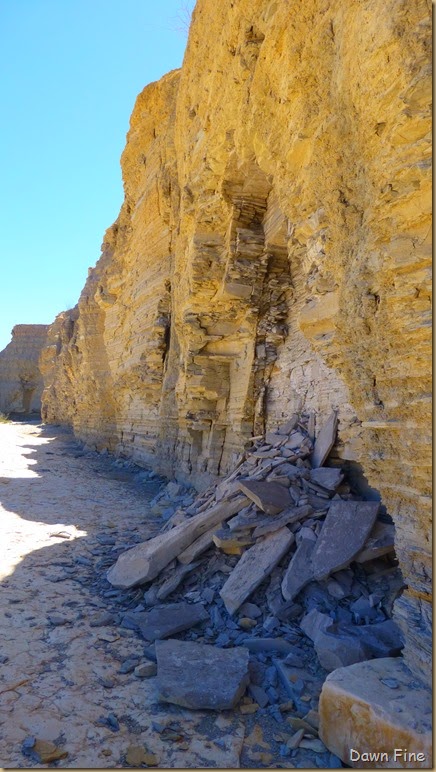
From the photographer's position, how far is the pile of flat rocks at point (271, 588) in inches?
112

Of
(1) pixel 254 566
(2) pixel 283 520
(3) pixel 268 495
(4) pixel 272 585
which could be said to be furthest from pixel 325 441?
(4) pixel 272 585

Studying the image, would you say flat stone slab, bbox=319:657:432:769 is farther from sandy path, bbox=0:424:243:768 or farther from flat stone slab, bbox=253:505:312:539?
flat stone slab, bbox=253:505:312:539

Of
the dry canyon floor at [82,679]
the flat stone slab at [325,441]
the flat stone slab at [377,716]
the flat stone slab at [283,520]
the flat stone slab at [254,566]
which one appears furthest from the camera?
the flat stone slab at [325,441]

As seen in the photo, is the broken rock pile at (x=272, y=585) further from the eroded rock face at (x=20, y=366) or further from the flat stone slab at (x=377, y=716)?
the eroded rock face at (x=20, y=366)

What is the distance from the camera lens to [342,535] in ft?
12.3

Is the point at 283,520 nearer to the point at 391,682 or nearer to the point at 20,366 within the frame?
the point at 391,682

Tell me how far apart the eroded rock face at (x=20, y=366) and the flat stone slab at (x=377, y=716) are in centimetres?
3982

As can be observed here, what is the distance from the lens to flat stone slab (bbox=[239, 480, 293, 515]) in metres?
4.25

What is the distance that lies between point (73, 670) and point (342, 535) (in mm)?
→ 2300

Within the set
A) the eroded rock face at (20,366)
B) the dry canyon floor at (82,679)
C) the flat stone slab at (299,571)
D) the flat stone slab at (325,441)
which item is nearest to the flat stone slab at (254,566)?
the flat stone slab at (299,571)

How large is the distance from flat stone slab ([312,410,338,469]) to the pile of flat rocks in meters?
0.01

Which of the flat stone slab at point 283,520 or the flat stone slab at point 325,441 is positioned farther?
the flat stone slab at point 325,441

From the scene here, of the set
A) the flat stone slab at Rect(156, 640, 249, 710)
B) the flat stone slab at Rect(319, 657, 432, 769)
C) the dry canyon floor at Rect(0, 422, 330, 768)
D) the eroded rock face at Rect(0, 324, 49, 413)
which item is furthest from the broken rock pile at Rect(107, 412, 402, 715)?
the eroded rock face at Rect(0, 324, 49, 413)

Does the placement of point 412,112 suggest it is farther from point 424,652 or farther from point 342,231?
point 424,652
